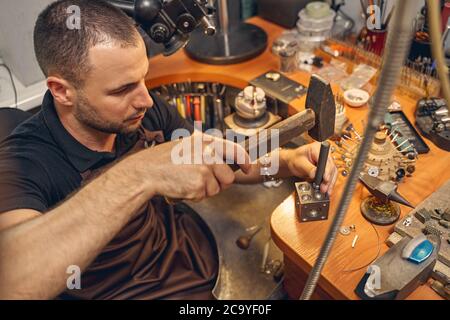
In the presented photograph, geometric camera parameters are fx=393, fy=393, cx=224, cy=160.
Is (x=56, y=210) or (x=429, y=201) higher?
(x=56, y=210)

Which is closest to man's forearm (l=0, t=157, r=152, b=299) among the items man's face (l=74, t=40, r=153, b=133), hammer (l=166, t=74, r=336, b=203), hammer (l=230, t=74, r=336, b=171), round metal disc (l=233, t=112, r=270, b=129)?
hammer (l=166, t=74, r=336, b=203)

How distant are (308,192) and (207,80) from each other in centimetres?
85

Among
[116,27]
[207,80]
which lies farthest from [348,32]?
[116,27]

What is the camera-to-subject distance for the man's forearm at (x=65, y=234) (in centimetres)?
75

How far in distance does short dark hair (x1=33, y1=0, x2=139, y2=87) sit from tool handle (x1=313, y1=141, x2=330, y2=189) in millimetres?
582

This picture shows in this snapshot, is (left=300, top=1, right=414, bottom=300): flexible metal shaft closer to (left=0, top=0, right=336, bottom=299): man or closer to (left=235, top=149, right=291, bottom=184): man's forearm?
(left=0, top=0, right=336, bottom=299): man

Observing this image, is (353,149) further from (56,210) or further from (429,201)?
(56,210)

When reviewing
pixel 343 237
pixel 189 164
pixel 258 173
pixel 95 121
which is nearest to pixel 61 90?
pixel 95 121

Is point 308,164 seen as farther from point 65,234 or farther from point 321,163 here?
point 65,234

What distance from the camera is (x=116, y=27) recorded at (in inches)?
41.9

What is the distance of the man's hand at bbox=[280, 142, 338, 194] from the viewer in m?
1.10

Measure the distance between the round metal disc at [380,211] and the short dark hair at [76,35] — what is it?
790mm

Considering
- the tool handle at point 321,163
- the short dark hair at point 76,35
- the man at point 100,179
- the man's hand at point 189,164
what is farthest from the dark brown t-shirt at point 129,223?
the tool handle at point 321,163
